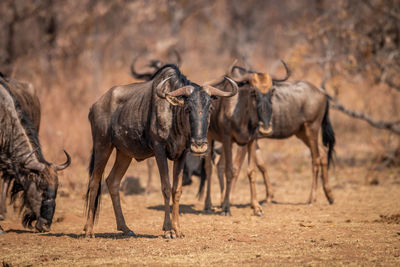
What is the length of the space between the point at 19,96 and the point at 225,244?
4531 mm

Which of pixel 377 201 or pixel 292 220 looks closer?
pixel 292 220

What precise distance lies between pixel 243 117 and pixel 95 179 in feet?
8.70

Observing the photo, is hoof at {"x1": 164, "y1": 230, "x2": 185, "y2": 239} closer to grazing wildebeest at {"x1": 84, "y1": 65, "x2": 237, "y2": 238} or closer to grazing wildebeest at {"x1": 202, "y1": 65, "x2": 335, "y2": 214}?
grazing wildebeest at {"x1": 84, "y1": 65, "x2": 237, "y2": 238}

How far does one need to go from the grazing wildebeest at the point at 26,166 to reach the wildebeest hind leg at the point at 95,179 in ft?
1.80

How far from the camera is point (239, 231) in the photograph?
7199mm

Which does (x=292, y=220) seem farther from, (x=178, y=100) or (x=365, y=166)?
(x=365, y=166)

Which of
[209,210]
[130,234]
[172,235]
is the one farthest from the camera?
[209,210]

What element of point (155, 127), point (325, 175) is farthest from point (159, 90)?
point (325, 175)

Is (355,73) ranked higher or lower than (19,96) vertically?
higher

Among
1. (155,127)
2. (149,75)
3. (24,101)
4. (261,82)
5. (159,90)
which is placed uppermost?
(149,75)

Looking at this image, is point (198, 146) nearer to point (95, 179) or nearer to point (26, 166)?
point (95, 179)

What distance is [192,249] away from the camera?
5.91 metres

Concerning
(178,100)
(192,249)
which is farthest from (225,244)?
(178,100)

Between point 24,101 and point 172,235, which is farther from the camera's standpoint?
point 24,101
